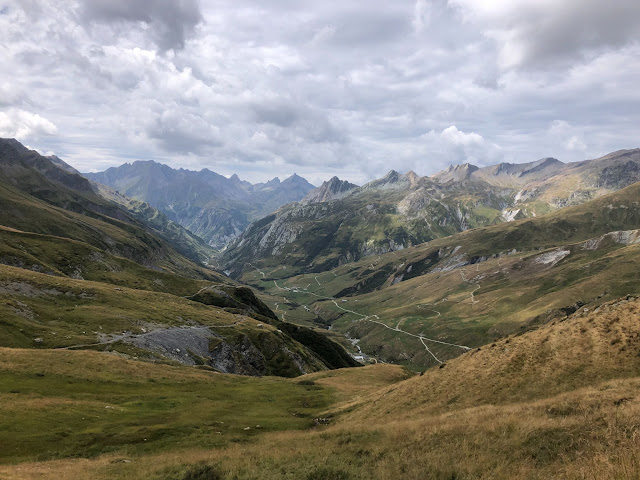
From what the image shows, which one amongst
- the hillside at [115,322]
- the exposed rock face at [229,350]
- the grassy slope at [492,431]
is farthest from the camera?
the exposed rock face at [229,350]

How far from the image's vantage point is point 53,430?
121ft

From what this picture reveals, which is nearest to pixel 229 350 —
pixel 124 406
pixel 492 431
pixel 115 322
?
pixel 115 322

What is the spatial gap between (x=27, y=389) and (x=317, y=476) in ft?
145

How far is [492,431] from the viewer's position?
22.6 meters

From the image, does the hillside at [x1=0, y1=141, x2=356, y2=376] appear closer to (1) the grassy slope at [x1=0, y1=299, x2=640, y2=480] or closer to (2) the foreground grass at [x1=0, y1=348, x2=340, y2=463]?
(2) the foreground grass at [x1=0, y1=348, x2=340, y2=463]

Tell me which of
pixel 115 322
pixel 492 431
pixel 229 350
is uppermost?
pixel 115 322

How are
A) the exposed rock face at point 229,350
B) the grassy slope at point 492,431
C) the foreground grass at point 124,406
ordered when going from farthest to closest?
the exposed rock face at point 229,350 → the foreground grass at point 124,406 → the grassy slope at point 492,431

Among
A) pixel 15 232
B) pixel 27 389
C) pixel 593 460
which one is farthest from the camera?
pixel 15 232

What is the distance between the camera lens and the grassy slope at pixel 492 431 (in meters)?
19.0

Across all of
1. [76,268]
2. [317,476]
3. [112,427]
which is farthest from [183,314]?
[317,476]

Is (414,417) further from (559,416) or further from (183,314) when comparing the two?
(183,314)

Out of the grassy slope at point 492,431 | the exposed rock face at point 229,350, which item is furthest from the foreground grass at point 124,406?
the exposed rock face at point 229,350

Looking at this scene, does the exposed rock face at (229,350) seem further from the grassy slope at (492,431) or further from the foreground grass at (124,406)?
the grassy slope at (492,431)

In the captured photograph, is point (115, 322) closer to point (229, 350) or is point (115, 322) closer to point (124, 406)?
point (229, 350)
